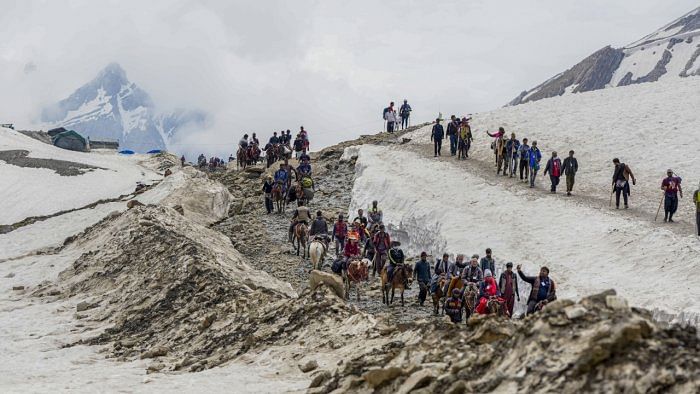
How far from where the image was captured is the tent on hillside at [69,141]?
232 ft

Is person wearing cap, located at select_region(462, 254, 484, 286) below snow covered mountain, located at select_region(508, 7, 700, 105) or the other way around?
below

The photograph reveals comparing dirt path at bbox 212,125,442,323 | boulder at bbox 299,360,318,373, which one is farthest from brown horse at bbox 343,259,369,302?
boulder at bbox 299,360,318,373

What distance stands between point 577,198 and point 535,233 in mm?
4234

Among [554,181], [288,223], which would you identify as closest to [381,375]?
[554,181]

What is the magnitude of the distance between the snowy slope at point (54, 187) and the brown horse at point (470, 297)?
27.9 metres

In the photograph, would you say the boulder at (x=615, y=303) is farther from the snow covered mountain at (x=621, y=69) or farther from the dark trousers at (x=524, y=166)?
the snow covered mountain at (x=621, y=69)

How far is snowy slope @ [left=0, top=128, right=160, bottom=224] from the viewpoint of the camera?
1554 inches

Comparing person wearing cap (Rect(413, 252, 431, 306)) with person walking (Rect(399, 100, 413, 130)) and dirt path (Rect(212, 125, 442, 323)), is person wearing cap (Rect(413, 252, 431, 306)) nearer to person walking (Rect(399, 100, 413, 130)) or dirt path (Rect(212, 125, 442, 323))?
dirt path (Rect(212, 125, 442, 323))

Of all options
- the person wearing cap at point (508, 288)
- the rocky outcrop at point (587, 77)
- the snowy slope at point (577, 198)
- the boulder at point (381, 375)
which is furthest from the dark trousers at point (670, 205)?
the rocky outcrop at point (587, 77)

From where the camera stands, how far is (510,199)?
27.2m

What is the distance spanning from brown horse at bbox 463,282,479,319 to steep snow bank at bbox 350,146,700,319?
2270 mm

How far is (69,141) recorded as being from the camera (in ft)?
234

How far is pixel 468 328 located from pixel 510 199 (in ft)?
59.9

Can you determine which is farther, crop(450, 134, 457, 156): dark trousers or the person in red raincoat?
crop(450, 134, 457, 156): dark trousers
